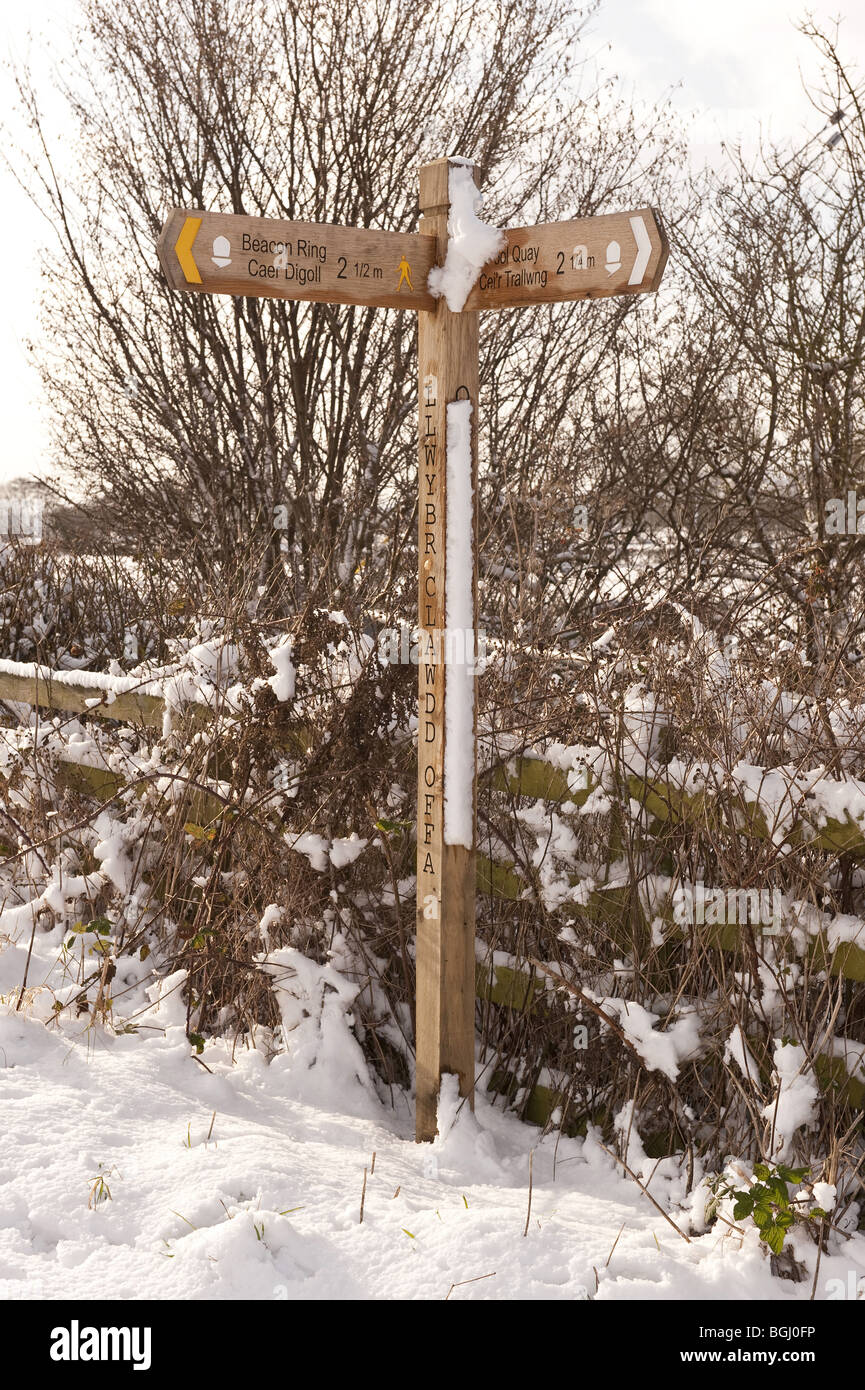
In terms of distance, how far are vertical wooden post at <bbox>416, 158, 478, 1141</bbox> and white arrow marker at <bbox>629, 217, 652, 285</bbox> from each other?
494 mm

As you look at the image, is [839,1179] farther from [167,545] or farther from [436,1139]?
[167,545]

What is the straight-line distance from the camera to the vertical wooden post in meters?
2.91

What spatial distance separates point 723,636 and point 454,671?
1166 millimetres

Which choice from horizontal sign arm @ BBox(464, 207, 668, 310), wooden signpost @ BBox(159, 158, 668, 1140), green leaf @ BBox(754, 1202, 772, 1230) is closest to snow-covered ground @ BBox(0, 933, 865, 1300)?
green leaf @ BBox(754, 1202, 772, 1230)

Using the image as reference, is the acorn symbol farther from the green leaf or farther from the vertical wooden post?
the green leaf

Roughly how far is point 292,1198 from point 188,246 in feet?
7.56

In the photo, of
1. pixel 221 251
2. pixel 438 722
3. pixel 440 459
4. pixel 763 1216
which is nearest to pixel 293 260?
pixel 221 251

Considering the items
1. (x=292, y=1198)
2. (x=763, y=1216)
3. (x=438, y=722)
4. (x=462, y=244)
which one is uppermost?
(x=462, y=244)

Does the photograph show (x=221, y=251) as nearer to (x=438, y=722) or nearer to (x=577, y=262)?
(x=577, y=262)

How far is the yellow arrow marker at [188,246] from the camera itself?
103 inches

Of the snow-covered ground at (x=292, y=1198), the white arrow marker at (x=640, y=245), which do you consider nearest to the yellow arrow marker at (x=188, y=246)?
the white arrow marker at (x=640, y=245)

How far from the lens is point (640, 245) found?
8.53 feet

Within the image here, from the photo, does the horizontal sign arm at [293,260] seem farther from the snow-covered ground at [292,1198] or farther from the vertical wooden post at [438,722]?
the snow-covered ground at [292,1198]
